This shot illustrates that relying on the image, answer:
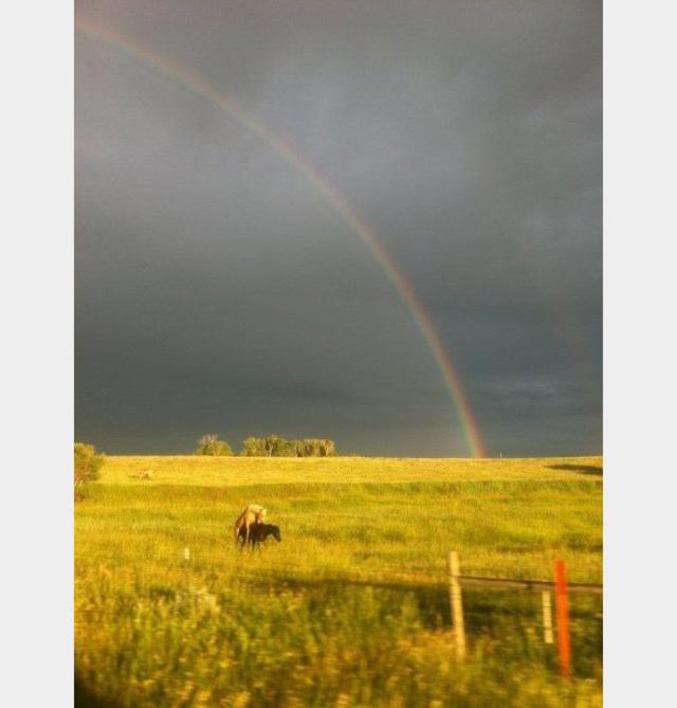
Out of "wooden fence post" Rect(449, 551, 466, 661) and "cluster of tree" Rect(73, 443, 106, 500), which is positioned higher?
"cluster of tree" Rect(73, 443, 106, 500)

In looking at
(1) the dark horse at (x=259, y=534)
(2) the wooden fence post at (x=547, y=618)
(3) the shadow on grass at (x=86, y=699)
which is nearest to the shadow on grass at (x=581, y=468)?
(1) the dark horse at (x=259, y=534)

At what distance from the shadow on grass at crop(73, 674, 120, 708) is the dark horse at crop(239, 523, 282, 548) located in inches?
334

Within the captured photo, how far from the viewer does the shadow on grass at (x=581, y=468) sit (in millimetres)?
30244

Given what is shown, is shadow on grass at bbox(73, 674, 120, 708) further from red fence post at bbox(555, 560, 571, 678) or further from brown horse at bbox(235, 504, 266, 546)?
brown horse at bbox(235, 504, 266, 546)

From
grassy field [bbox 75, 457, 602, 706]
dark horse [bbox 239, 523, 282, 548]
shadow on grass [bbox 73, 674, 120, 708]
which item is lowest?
shadow on grass [bbox 73, 674, 120, 708]

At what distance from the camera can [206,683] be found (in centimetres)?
516

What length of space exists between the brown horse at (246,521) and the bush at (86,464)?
47.6ft

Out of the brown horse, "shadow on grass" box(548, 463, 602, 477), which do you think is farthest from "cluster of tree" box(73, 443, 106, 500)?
"shadow on grass" box(548, 463, 602, 477)

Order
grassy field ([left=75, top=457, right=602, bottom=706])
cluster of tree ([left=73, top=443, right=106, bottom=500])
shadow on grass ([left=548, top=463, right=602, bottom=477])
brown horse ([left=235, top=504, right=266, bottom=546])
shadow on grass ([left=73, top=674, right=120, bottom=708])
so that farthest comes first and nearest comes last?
shadow on grass ([left=548, top=463, right=602, bottom=477]) < cluster of tree ([left=73, top=443, right=106, bottom=500]) < brown horse ([left=235, top=504, right=266, bottom=546]) < shadow on grass ([left=73, top=674, right=120, bottom=708]) < grassy field ([left=75, top=457, right=602, bottom=706])

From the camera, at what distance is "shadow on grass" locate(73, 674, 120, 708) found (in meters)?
5.18

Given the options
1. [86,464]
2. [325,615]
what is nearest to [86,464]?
[86,464]
